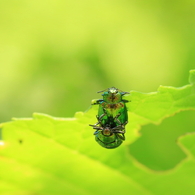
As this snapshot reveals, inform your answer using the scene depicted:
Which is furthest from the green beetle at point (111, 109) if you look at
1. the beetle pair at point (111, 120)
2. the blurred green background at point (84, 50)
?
the blurred green background at point (84, 50)

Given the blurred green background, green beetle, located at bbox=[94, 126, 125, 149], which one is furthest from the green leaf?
the blurred green background

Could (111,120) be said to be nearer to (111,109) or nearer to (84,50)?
(111,109)

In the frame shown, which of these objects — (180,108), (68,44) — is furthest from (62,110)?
(180,108)

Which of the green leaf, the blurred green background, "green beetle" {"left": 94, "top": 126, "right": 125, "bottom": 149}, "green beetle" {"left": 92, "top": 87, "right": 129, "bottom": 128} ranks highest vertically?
the blurred green background

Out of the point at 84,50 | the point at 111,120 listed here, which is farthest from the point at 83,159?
the point at 84,50

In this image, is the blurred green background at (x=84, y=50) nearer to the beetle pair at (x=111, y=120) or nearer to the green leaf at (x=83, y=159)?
the beetle pair at (x=111, y=120)

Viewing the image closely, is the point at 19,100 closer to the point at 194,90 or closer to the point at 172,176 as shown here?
the point at 172,176

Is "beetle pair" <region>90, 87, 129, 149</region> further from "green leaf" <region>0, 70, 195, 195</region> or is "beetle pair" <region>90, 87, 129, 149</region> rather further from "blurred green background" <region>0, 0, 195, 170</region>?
"blurred green background" <region>0, 0, 195, 170</region>
